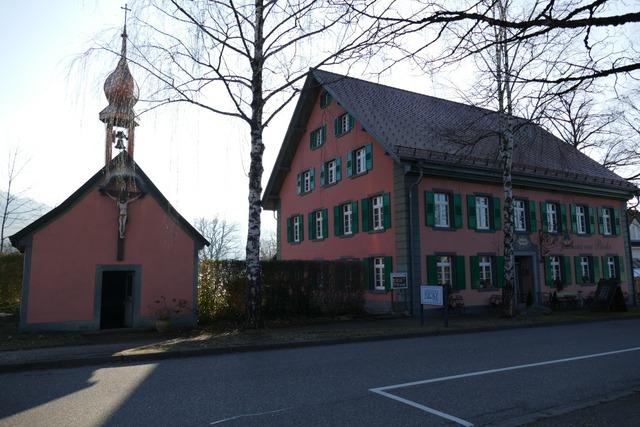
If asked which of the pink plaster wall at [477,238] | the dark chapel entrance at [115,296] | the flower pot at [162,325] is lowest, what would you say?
the flower pot at [162,325]

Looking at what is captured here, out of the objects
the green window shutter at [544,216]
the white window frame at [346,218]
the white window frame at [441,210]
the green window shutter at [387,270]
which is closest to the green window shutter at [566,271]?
the green window shutter at [544,216]

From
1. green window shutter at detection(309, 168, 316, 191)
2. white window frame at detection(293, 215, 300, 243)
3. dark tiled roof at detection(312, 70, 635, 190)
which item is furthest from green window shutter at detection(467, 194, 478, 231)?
white window frame at detection(293, 215, 300, 243)

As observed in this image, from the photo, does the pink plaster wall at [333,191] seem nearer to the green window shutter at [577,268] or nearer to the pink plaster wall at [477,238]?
the pink plaster wall at [477,238]

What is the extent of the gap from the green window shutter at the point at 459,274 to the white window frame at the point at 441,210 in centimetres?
143

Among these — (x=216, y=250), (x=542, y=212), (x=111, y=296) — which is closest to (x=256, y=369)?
(x=111, y=296)

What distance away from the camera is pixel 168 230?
50.0 feet

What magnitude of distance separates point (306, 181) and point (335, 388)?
20759mm

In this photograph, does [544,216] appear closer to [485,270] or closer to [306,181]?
[485,270]

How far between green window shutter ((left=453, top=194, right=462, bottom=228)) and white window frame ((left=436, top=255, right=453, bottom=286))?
1.41m

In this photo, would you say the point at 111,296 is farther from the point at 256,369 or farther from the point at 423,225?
the point at 423,225

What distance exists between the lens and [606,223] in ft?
87.5

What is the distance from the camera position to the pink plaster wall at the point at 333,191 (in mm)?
20531

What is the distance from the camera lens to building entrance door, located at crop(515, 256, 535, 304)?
22719mm

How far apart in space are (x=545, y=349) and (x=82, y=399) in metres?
8.45
